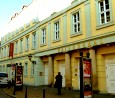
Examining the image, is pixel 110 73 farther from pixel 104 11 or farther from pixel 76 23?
pixel 76 23

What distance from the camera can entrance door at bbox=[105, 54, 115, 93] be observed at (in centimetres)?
1705

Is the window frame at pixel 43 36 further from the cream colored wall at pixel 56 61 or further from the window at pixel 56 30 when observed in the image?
the cream colored wall at pixel 56 61

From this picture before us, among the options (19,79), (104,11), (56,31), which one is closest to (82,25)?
(104,11)

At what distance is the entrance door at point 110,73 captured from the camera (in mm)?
17050


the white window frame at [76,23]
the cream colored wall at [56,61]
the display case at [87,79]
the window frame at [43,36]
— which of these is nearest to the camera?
the display case at [87,79]

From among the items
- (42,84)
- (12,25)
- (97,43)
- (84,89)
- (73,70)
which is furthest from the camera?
(12,25)

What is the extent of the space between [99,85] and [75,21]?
7.03 meters

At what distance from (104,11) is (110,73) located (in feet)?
16.3

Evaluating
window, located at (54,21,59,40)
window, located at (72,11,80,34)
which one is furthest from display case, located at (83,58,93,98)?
window, located at (54,21,59,40)

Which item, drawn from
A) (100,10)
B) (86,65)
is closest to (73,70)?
(100,10)

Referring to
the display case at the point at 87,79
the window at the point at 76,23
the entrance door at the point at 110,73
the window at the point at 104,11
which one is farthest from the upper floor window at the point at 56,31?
the display case at the point at 87,79

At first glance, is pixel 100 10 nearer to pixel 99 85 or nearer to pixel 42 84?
pixel 99 85

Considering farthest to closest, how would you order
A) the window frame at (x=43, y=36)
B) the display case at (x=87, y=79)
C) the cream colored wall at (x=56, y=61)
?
1. the window frame at (x=43, y=36)
2. the cream colored wall at (x=56, y=61)
3. the display case at (x=87, y=79)

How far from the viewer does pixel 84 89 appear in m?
9.83
